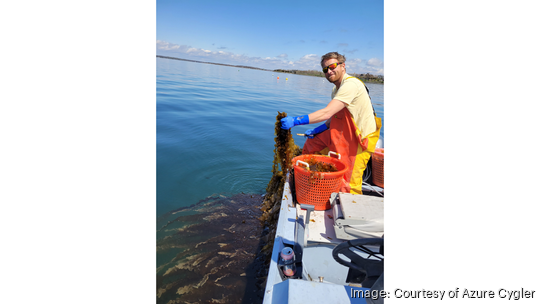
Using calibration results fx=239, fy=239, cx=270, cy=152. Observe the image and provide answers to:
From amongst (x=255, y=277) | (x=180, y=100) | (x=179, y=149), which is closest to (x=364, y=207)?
(x=255, y=277)

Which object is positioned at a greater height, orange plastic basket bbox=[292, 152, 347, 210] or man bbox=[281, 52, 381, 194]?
man bbox=[281, 52, 381, 194]

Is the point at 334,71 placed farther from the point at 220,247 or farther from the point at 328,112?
the point at 220,247

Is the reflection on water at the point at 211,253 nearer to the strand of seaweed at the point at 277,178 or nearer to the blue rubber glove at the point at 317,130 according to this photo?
the strand of seaweed at the point at 277,178

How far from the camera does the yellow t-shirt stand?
99.3 inches

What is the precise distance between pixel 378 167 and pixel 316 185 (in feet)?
4.37

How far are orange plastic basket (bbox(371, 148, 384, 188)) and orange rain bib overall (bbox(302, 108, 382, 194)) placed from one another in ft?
1.82

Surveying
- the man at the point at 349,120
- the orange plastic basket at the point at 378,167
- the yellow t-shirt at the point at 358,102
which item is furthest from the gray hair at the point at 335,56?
the orange plastic basket at the point at 378,167

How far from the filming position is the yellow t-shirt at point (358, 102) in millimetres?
2523

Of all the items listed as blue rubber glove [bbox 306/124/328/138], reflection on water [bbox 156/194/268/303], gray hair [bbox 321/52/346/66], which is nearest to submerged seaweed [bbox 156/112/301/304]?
reflection on water [bbox 156/194/268/303]

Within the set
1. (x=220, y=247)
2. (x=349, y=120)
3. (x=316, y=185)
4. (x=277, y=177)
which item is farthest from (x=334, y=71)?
(x=220, y=247)

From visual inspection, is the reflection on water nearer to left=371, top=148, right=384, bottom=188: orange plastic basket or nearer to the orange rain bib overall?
the orange rain bib overall

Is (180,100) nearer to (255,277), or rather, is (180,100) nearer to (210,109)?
(210,109)

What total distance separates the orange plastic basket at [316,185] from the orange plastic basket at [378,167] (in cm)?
91

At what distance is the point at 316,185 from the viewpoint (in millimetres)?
2412
